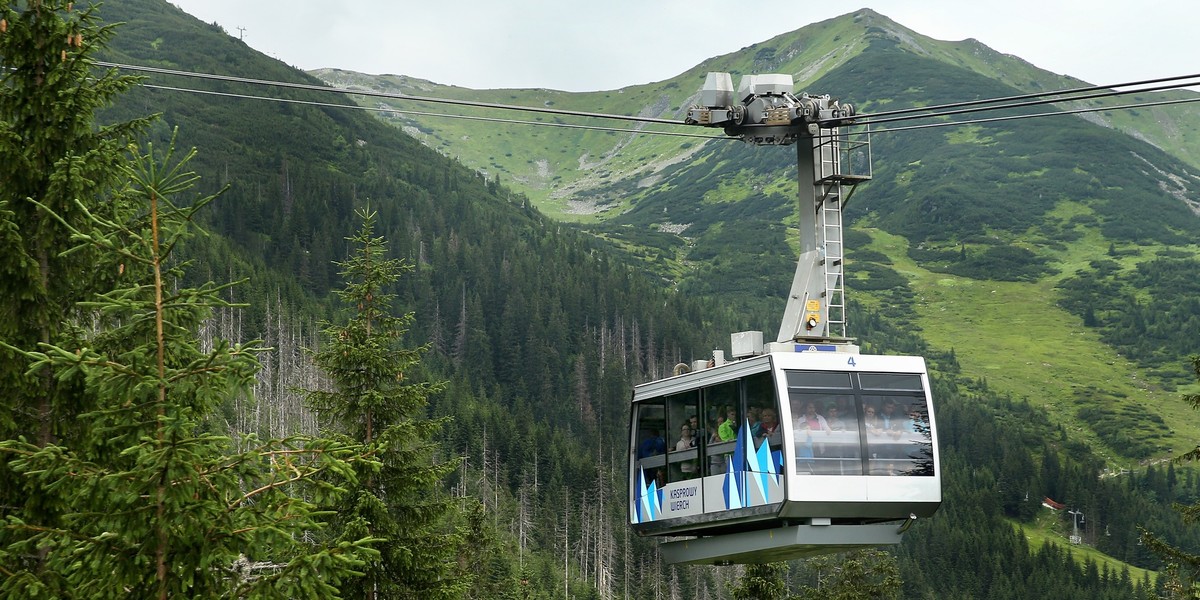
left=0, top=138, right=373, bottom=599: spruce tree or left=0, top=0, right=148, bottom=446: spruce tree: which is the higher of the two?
left=0, top=0, right=148, bottom=446: spruce tree

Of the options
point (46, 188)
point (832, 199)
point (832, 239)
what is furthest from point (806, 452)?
point (46, 188)

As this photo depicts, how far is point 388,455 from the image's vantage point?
26125 mm

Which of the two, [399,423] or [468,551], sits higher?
[399,423]

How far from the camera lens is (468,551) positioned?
49.9 meters

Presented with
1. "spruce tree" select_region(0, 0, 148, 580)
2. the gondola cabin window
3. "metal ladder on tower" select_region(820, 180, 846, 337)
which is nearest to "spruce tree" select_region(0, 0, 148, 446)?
"spruce tree" select_region(0, 0, 148, 580)

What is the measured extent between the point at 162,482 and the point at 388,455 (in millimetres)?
14399

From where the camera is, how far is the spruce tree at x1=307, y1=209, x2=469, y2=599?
25.5 m

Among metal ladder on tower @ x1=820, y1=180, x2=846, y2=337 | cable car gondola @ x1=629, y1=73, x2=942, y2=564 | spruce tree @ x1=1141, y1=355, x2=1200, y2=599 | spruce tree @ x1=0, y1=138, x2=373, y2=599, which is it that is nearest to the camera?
spruce tree @ x1=0, y1=138, x2=373, y2=599

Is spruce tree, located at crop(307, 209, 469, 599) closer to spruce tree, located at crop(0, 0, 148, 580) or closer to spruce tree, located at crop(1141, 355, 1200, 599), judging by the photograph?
spruce tree, located at crop(0, 0, 148, 580)

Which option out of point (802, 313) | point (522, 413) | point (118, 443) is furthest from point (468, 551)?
point (522, 413)

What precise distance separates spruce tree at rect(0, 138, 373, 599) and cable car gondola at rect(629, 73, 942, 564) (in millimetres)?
11756

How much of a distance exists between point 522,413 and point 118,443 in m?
177

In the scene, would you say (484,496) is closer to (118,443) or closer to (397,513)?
(397,513)

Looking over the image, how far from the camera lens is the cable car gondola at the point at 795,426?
2317 centimetres
